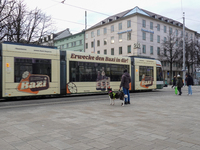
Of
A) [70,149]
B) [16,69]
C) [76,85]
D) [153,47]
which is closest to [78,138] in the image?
[70,149]

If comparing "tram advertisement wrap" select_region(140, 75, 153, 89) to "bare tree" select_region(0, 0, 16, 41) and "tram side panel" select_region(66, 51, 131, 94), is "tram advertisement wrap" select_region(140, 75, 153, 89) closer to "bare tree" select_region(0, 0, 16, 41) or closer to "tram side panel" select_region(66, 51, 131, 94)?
"tram side panel" select_region(66, 51, 131, 94)

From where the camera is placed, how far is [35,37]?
26.2 meters

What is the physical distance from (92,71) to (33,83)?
15.0 feet

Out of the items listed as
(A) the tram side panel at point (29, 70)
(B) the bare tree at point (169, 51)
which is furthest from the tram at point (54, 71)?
(B) the bare tree at point (169, 51)

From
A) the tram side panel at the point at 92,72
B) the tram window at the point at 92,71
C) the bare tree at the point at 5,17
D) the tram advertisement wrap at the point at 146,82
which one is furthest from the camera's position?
the bare tree at the point at 5,17

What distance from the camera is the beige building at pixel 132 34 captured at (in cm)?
4625

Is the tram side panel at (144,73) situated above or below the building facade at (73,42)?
below

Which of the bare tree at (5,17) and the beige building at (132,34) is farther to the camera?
the beige building at (132,34)

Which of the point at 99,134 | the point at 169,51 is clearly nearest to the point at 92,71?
the point at 99,134

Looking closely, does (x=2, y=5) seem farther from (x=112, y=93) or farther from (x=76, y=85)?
(x=112, y=93)

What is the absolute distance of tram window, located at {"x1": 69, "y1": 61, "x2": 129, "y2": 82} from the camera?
547 inches

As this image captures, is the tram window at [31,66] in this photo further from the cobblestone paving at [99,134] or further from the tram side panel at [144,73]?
the tram side panel at [144,73]

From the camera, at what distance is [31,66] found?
11977mm

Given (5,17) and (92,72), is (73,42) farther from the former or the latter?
(92,72)
